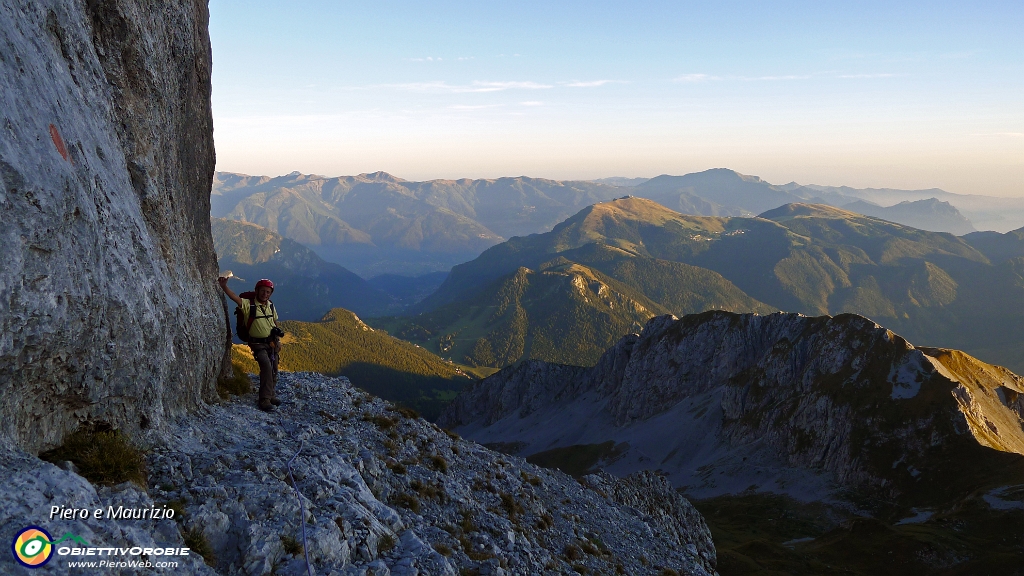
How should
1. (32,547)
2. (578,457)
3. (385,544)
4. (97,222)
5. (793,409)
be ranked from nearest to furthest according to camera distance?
(32,547) → (97,222) → (385,544) → (793,409) → (578,457)

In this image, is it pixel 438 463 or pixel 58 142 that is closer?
pixel 58 142

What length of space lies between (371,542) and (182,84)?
1932 cm

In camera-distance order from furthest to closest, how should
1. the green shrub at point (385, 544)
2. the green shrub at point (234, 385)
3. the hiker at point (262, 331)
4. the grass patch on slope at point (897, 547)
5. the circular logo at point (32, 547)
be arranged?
the grass patch on slope at point (897, 547) → the green shrub at point (234, 385) → the hiker at point (262, 331) → the green shrub at point (385, 544) → the circular logo at point (32, 547)

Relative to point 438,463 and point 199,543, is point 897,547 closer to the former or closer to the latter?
point 438,463

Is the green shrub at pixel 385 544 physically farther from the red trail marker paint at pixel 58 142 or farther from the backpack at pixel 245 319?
the red trail marker paint at pixel 58 142

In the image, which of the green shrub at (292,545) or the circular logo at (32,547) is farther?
the green shrub at (292,545)

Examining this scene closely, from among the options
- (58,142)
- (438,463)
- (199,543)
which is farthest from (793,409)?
(58,142)

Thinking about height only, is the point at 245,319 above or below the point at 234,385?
above

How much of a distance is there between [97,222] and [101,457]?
6.01 m

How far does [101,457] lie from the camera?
41.2ft

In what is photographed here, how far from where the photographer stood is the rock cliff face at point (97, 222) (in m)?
11.6

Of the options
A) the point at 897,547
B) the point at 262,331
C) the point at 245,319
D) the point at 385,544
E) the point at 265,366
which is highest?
the point at 245,319

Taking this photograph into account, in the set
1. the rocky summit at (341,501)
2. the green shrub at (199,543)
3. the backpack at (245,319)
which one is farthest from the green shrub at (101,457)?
the backpack at (245,319)

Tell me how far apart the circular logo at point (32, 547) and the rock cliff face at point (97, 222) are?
2.83 metres
